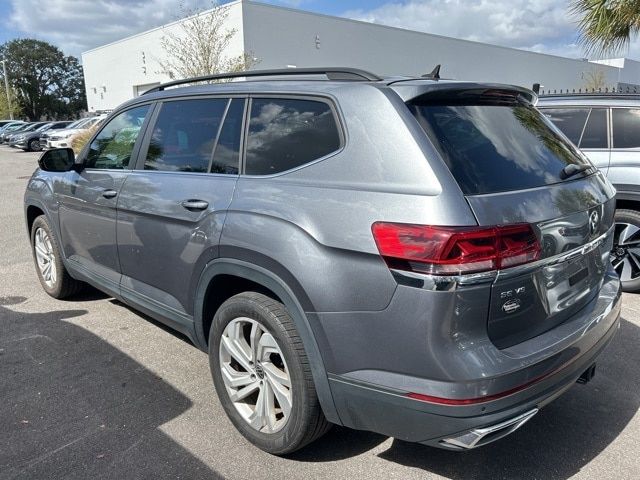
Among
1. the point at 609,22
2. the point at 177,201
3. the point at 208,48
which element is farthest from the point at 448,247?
the point at 208,48

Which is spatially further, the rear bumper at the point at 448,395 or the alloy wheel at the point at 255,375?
the alloy wheel at the point at 255,375

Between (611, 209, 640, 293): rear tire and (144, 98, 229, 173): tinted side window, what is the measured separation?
3.89 m

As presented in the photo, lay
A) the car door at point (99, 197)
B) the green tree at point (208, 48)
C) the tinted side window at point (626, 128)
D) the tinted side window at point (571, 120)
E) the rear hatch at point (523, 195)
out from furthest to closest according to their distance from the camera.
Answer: the green tree at point (208, 48) < the tinted side window at point (571, 120) < the tinted side window at point (626, 128) < the car door at point (99, 197) < the rear hatch at point (523, 195)

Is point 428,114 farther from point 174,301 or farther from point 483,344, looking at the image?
point 174,301

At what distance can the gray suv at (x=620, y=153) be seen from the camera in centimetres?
491

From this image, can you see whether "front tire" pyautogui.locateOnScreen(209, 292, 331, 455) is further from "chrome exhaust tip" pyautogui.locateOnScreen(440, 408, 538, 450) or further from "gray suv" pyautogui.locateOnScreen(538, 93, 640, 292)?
"gray suv" pyautogui.locateOnScreen(538, 93, 640, 292)

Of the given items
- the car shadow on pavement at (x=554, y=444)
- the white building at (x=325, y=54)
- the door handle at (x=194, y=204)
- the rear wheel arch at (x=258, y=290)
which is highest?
the white building at (x=325, y=54)

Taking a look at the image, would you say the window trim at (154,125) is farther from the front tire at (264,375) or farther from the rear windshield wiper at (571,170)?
the rear windshield wiper at (571,170)

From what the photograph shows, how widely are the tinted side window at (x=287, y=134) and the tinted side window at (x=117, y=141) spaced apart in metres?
1.29

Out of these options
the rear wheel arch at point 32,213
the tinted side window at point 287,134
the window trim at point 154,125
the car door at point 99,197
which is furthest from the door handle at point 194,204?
the rear wheel arch at point 32,213

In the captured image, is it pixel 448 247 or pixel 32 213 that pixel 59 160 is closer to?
pixel 32 213

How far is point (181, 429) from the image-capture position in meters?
2.96

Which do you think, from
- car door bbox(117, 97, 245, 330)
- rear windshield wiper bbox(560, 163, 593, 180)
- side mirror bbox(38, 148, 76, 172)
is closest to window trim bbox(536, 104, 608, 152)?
rear windshield wiper bbox(560, 163, 593, 180)

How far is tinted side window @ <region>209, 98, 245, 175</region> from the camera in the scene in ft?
9.57
